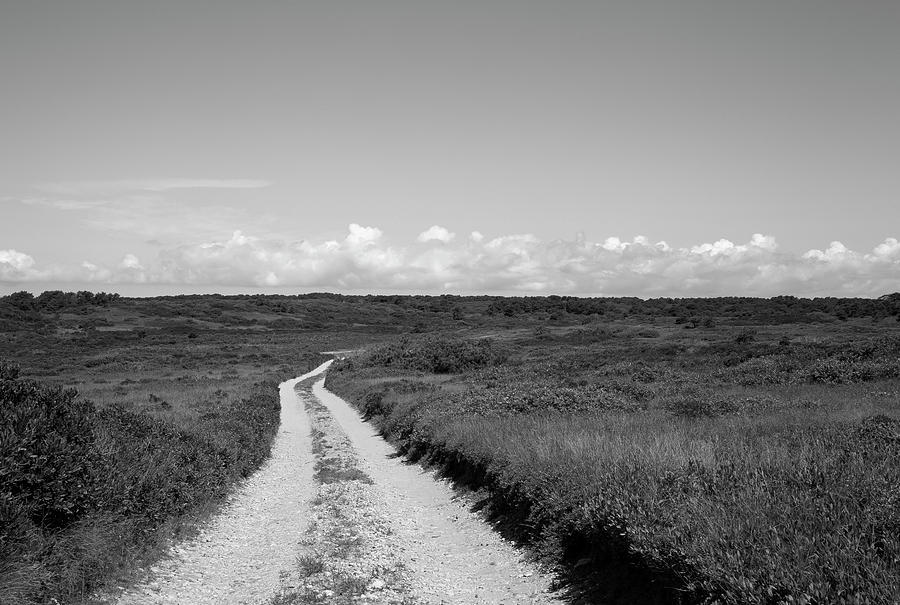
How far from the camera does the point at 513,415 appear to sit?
64.3 ft

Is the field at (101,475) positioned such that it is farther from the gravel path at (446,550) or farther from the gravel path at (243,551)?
the gravel path at (446,550)

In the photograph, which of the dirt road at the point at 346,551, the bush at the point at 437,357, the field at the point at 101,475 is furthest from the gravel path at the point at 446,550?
the bush at the point at 437,357

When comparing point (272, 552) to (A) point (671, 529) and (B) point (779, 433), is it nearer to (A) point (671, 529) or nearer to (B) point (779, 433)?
(A) point (671, 529)

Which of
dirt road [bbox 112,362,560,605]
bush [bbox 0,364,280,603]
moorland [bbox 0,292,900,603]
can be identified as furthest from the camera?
dirt road [bbox 112,362,560,605]

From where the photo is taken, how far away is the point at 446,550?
10969 millimetres

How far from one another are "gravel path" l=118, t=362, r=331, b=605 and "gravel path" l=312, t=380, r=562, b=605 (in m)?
1.98

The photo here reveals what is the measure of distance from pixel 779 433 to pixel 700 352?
121 feet

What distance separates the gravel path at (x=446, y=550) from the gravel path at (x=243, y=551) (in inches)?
77.9

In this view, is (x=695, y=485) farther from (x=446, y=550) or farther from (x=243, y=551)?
(x=243, y=551)

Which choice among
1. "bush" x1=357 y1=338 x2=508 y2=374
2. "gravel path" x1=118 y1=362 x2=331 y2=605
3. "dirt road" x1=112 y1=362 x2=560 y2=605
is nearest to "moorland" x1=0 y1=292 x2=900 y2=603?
"gravel path" x1=118 y1=362 x2=331 y2=605

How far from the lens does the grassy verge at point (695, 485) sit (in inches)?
222

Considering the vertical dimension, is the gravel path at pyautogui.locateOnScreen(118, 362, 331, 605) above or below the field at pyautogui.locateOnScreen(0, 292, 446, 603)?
below

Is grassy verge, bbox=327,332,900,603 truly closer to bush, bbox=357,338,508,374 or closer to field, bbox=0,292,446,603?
field, bbox=0,292,446,603

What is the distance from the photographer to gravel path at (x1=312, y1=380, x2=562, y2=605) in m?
8.63
